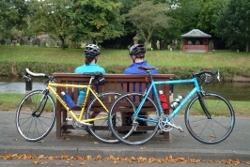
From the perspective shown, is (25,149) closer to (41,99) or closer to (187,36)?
(41,99)

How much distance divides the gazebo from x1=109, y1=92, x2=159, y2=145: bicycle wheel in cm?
4320

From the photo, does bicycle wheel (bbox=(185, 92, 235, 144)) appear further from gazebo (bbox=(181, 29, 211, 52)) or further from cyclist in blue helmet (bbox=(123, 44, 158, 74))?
gazebo (bbox=(181, 29, 211, 52))

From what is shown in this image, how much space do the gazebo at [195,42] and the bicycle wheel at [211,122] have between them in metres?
40.1

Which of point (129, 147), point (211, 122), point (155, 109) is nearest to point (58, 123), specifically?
point (129, 147)

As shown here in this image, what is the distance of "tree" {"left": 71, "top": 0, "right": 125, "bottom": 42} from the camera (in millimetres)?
44312

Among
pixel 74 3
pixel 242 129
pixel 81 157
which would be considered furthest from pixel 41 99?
pixel 74 3

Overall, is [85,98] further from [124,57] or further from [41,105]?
[124,57]

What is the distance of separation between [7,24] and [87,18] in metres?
10.6

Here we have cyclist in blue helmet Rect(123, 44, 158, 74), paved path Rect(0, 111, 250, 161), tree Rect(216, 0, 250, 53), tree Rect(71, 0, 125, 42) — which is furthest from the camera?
tree Rect(71, 0, 125, 42)

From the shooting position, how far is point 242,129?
24.9 feet

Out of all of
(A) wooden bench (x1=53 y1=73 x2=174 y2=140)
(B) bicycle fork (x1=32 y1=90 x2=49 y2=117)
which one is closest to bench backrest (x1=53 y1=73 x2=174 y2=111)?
(A) wooden bench (x1=53 y1=73 x2=174 y2=140)

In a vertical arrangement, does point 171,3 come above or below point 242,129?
above

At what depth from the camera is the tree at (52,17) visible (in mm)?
45281

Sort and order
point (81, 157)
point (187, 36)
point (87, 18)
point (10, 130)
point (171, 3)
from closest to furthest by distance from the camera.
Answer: point (81, 157)
point (10, 130)
point (87, 18)
point (187, 36)
point (171, 3)
